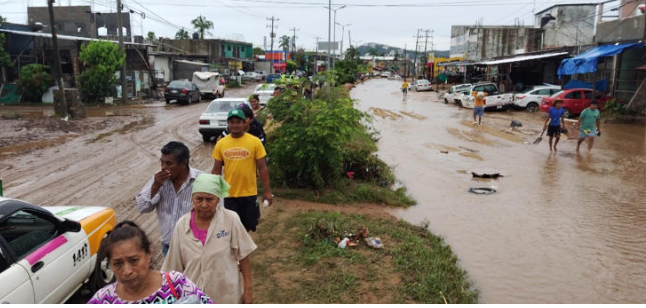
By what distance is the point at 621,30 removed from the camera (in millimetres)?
23562

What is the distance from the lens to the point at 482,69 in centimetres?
5219

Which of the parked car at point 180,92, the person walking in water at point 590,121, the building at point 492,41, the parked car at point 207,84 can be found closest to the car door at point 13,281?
the person walking in water at point 590,121

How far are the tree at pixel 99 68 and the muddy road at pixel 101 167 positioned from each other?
10.6 m

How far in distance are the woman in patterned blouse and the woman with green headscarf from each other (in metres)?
0.59

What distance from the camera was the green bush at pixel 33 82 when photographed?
27812 mm

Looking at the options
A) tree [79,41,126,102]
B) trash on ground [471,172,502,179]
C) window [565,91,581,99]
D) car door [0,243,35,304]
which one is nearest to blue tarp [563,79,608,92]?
window [565,91,581,99]

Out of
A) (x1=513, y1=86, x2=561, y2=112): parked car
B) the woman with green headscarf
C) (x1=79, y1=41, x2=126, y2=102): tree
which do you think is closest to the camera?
the woman with green headscarf

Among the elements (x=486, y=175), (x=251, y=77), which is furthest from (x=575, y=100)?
(x=251, y=77)

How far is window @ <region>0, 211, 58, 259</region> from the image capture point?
3967 millimetres

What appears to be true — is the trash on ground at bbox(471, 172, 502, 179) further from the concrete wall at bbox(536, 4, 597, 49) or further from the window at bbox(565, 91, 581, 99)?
the concrete wall at bbox(536, 4, 597, 49)

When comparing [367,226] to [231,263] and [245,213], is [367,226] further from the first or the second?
[231,263]

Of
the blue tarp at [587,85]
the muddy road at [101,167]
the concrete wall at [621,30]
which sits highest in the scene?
the concrete wall at [621,30]

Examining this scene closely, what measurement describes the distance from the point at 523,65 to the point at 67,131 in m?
32.9

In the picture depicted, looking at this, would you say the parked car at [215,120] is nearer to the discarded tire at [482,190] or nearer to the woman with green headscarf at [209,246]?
the discarded tire at [482,190]
